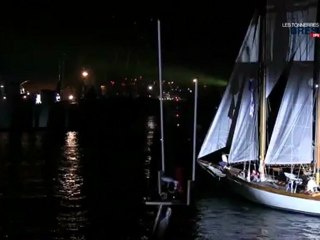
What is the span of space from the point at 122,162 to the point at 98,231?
39.0m

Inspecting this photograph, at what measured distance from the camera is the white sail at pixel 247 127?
41.0m

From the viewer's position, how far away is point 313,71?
38.4m

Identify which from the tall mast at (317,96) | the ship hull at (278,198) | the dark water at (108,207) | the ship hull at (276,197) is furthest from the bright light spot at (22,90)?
the tall mast at (317,96)

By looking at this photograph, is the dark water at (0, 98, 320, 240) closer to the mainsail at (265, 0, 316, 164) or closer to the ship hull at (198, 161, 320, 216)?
the ship hull at (198, 161, 320, 216)

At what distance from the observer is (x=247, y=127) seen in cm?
4128

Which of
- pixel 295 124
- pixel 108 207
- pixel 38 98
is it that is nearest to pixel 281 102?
pixel 295 124

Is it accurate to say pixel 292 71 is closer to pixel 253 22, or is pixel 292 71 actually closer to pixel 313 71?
pixel 313 71

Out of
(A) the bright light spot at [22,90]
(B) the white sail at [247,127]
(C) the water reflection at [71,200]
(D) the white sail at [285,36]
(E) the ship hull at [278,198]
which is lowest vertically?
(C) the water reflection at [71,200]

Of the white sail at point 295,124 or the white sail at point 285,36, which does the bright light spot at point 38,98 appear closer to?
the white sail at point 285,36

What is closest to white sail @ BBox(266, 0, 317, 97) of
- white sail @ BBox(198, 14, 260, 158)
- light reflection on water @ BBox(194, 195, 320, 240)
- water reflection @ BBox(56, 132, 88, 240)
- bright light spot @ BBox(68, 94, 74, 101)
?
white sail @ BBox(198, 14, 260, 158)

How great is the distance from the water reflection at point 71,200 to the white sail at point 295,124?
12288 millimetres

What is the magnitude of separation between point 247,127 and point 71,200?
12734mm

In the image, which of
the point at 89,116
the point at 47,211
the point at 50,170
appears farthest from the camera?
the point at 89,116

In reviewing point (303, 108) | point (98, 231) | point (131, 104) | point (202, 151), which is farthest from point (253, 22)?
point (131, 104)
